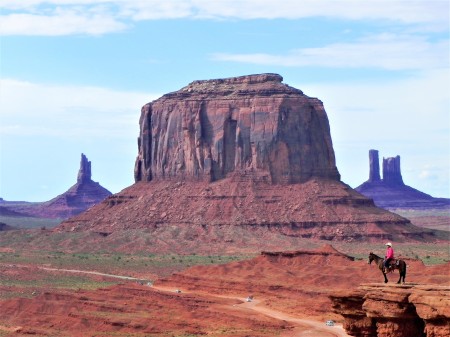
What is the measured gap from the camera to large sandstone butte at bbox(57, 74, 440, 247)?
125m

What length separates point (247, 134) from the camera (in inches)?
5251

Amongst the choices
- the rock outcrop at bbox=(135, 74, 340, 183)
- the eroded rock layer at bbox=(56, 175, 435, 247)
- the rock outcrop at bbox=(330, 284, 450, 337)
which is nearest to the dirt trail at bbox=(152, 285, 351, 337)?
the rock outcrop at bbox=(330, 284, 450, 337)

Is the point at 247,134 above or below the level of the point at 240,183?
above

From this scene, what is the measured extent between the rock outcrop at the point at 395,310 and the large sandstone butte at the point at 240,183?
9696 centimetres

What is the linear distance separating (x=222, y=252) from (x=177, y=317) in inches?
2411

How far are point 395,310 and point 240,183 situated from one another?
363 ft

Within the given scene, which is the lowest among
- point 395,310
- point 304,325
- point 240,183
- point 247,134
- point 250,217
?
point 304,325

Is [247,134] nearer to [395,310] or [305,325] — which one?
[305,325]

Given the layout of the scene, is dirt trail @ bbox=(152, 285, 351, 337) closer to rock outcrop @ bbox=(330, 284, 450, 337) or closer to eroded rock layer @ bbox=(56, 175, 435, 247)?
rock outcrop @ bbox=(330, 284, 450, 337)

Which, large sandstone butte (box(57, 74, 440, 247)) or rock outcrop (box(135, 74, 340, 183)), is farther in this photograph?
rock outcrop (box(135, 74, 340, 183))

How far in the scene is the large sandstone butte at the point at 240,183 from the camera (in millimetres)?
124875

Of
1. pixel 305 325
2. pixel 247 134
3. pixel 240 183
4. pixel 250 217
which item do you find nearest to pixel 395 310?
pixel 305 325

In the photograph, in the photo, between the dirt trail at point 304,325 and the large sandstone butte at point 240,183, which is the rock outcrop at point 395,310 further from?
the large sandstone butte at point 240,183

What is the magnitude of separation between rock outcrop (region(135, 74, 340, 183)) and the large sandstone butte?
0.38ft
